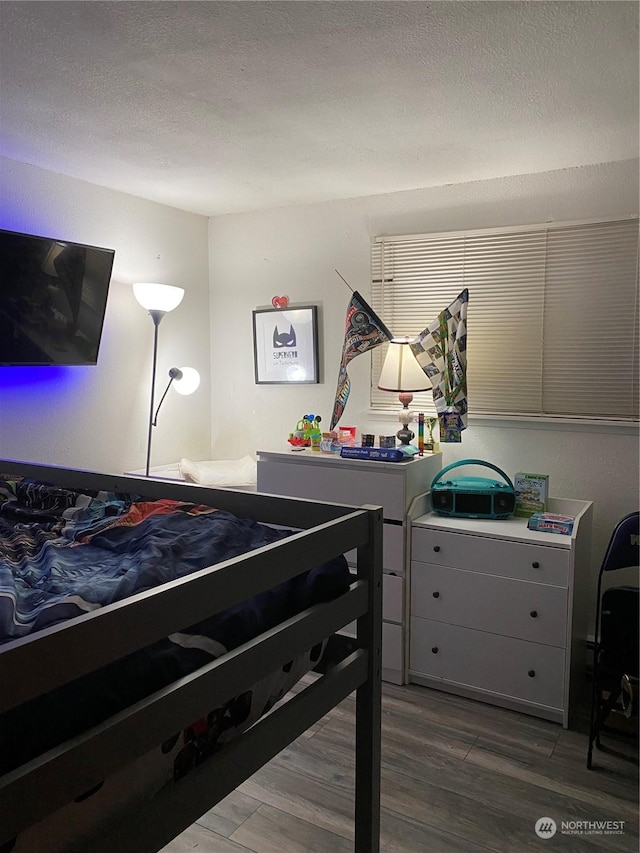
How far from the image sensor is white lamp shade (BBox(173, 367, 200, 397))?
11.7 feet

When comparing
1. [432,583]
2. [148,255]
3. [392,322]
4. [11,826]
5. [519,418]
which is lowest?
[432,583]

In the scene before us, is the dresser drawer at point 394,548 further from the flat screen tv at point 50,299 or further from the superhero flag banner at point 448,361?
the flat screen tv at point 50,299

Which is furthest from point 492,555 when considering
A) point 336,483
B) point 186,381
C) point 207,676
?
point 186,381

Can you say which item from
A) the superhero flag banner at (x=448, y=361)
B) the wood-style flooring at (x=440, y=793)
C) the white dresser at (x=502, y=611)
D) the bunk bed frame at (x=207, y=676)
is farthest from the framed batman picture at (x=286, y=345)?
the bunk bed frame at (x=207, y=676)

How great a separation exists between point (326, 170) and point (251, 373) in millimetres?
1339

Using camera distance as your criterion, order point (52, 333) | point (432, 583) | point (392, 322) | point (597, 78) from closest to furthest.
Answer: point (597, 78) → point (432, 583) → point (52, 333) → point (392, 322)

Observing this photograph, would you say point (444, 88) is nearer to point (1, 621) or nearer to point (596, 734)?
point (1, 621)

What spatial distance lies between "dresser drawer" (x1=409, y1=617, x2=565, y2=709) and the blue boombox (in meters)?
0.48

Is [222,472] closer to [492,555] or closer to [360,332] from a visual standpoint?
[360,332]

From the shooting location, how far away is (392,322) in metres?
3.36

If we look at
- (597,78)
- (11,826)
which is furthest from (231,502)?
(597,78)

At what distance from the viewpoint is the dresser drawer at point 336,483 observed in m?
2.73

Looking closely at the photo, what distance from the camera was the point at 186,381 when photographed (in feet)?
11.7

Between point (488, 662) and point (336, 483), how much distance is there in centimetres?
95
